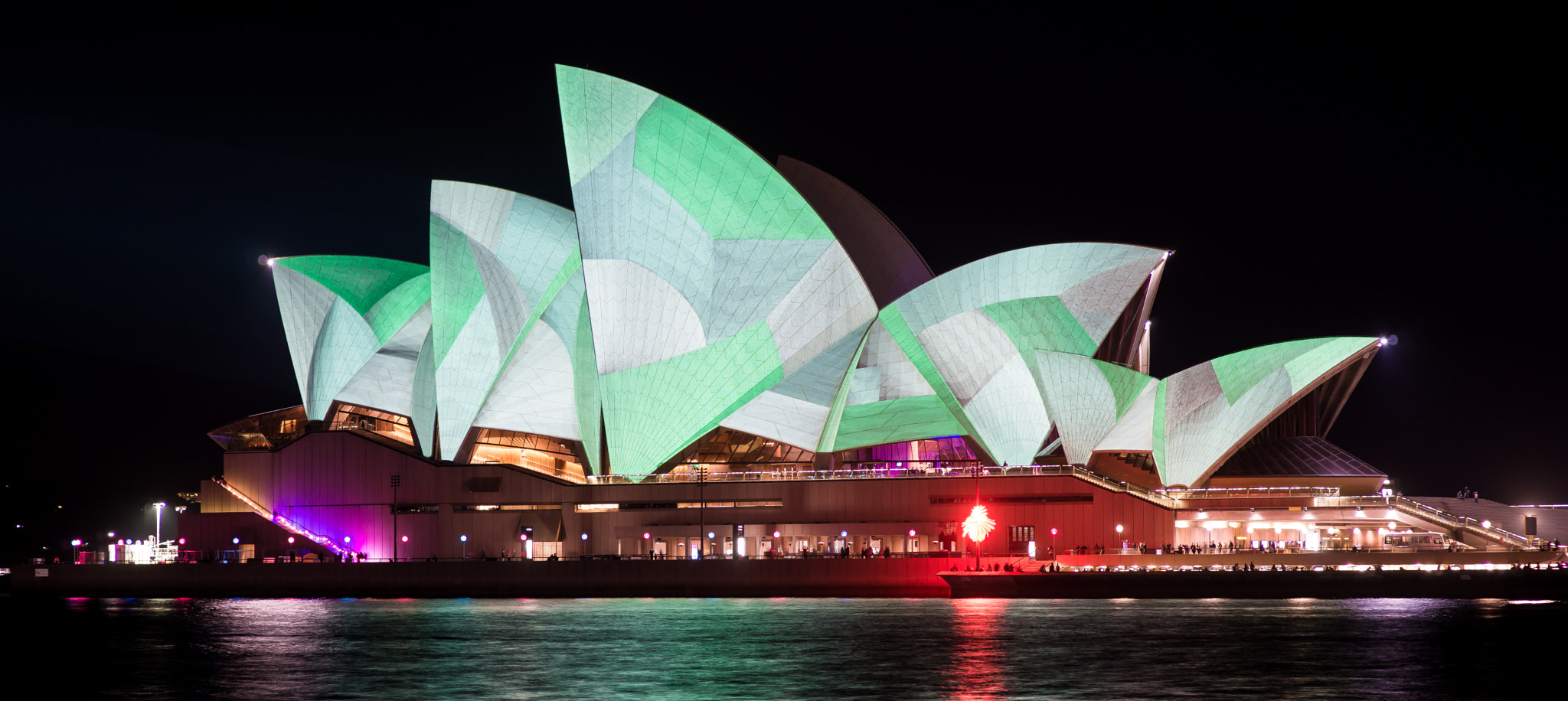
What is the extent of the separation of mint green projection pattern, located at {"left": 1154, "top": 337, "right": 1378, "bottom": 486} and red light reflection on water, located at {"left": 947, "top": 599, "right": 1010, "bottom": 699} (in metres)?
16.0

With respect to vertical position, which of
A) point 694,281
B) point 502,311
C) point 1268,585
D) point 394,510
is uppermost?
point 694,281

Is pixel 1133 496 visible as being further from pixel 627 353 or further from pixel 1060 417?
pixel 627 353

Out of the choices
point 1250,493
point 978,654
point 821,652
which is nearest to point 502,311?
point 821,652

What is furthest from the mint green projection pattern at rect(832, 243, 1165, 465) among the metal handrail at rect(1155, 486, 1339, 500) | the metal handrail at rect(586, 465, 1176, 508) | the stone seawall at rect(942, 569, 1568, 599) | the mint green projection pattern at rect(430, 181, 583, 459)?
the mint green projection pattern at rect(430, 181, 583, 459)

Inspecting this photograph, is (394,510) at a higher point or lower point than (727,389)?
lower

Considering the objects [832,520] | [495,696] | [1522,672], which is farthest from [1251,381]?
[495,696]

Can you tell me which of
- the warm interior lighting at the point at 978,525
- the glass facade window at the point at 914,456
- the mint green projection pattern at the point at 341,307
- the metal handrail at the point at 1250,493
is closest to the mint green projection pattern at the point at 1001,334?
the glass facade window at the point at 914,456

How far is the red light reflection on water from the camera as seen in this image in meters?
27.2

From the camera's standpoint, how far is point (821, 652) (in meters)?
33.5

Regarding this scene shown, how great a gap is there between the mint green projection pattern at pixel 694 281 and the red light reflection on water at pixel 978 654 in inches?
628

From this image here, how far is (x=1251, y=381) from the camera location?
57688 millimetres

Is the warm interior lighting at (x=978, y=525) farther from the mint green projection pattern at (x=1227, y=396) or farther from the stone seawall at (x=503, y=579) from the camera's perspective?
the mint green projection pattern at (x=1227, y=396)

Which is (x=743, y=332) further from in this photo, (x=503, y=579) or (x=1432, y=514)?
(x=1432, y=514)

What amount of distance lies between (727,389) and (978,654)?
28459 millimetres
